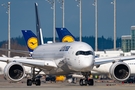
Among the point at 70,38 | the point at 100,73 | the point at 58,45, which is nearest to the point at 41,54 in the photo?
the point at 58,45

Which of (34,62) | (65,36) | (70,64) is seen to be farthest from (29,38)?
(70,64)

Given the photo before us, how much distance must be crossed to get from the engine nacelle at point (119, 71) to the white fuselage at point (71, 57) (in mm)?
2377

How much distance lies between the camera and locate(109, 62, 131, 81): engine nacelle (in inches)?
2559

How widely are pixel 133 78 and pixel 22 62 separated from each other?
3550cm

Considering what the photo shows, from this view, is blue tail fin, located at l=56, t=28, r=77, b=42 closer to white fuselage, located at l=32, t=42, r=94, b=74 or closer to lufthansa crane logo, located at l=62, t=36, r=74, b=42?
lufthansa crane logo, located at l=62, t=36, r=74, b=42

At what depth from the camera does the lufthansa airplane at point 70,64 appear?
6397cm

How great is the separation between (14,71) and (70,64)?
5.18 meters

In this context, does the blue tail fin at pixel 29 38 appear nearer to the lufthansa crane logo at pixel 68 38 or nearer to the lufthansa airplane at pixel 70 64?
the lufthansa crane logo at pixel 68 38

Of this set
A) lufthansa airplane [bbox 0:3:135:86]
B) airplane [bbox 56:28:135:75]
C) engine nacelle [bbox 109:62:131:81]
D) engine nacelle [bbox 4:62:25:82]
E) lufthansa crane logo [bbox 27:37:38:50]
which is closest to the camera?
lufthansa airplane [bbox 0:3:135:86]

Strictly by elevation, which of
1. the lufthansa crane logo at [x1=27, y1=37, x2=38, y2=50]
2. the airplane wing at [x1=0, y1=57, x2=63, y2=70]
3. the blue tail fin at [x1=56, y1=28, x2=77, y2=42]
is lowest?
A: the airplane wing at [x1=0, y1=57, x2=63, y2=70]

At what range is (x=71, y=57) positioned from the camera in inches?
2562

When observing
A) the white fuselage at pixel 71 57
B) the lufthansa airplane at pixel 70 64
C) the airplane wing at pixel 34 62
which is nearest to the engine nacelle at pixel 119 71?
the lufthansa airplane at pixel 70 64

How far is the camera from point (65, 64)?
2613 inches

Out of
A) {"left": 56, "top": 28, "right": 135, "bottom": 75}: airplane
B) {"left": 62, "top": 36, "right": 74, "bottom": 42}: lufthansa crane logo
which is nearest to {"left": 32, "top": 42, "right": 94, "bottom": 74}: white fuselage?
{"left": 62, "top": 36, "right": 74, "bottom": 42}: lufthansa crane logo
